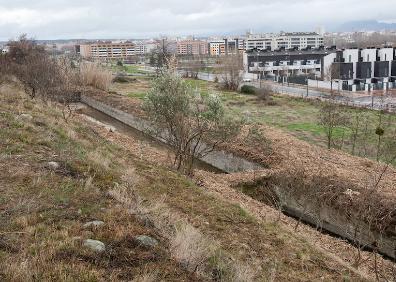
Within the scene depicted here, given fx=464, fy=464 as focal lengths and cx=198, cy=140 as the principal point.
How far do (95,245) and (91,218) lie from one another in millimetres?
1182

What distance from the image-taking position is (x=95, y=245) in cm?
602

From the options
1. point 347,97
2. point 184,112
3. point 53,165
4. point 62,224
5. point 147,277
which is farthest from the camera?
point 347,97

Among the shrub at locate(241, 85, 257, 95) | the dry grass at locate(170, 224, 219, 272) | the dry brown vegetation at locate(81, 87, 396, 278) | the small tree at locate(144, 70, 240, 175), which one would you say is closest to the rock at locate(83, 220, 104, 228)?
the dry grass at locate(170, 224, 219, 272)

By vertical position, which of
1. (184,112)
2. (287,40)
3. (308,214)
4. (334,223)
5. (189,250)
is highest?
(287,40)

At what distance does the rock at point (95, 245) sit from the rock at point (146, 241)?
22.1 inches

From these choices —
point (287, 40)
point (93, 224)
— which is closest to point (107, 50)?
point (287, 40)

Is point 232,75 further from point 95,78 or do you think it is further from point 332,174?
point 332,174

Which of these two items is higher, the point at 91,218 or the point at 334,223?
the point at 91,218

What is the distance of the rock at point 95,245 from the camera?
233 inches

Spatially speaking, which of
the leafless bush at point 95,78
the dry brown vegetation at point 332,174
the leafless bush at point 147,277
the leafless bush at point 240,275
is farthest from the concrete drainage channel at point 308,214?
the leafless bush at point 95,78

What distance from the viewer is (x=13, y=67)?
36375mm

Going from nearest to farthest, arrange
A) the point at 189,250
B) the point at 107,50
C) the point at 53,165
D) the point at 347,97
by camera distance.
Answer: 1. the point at 189,250
2. the point at 53,165
3. the point at 347,97
4. the point at 107,50

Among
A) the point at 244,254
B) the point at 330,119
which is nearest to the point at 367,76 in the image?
the point at 330,119

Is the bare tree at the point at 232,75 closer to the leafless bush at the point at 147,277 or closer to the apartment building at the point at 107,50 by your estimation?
the leafless bush at the point at 147,277
